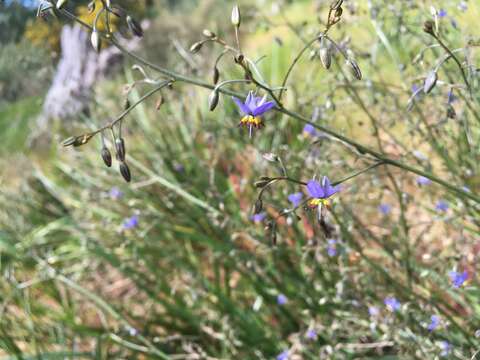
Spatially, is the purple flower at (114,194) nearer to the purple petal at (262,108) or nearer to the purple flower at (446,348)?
the purple flower at (446,348)

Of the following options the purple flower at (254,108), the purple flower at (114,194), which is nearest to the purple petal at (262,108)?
the purple flower at (254,108)

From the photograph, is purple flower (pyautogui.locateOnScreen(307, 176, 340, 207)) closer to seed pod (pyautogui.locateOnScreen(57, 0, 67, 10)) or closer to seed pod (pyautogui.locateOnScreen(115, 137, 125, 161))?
seed pod (pyautogui.locateOnScreen(115, 137, 125, 161))

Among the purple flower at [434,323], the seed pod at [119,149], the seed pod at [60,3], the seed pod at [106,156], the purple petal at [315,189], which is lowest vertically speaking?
the seed pod at [106,156]

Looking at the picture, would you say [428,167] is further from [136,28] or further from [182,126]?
[182,126]

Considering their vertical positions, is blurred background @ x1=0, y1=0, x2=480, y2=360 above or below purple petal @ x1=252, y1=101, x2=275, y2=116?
above

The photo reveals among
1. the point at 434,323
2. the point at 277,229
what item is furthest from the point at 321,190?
the point at 277,229

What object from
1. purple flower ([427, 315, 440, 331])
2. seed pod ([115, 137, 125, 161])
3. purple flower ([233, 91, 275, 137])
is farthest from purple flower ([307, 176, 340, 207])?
purple flower ([427, 315, 440, 331])
